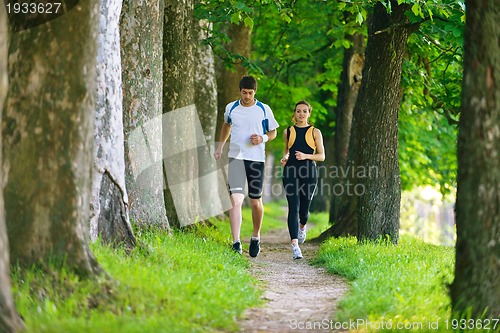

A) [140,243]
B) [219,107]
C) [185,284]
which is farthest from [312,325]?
[219,107]

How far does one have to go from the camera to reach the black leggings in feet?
36.9

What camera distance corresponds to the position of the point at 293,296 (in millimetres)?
8172

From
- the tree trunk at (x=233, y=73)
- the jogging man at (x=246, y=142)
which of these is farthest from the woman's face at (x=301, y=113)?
the tree trunk at (x=233, y=73)

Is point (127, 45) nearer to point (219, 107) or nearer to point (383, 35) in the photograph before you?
point (383, 35)

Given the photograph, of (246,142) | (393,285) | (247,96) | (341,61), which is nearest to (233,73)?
(341,61)

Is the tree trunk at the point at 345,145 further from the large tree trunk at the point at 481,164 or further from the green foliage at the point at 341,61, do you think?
the large tree trunk at the point at 481,164

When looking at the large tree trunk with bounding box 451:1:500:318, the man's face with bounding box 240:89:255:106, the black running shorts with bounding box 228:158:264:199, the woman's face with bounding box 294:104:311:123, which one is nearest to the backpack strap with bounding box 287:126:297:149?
the woman's face with bounding box 294:104:311:123

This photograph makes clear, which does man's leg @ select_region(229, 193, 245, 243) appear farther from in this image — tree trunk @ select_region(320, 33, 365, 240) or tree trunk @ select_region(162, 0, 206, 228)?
tree trunk @ select_region(320, 33, 365, 240)

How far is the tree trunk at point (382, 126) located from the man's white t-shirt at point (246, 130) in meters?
2.30

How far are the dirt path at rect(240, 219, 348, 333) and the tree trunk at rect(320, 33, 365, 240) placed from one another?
11.0 ft

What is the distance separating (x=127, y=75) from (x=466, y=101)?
5675 mm

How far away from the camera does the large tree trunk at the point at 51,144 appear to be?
619cm

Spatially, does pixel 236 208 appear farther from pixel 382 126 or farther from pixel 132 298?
pixel 132 298

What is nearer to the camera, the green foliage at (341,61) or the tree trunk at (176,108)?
the green foliage at (341,61)
